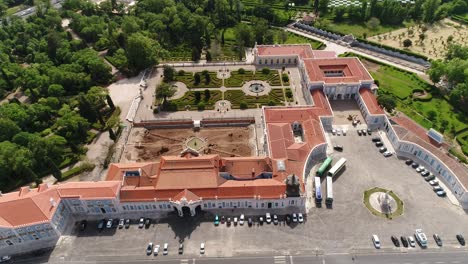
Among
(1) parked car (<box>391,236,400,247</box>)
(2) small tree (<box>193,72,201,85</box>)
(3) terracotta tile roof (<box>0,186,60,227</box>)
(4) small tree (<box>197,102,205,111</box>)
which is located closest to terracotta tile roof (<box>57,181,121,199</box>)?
(3) terracotta tile roof (<box>0,186,60,227</box>)

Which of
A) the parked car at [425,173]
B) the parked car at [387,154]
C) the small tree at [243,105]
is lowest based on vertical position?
the parked car at [425,173]

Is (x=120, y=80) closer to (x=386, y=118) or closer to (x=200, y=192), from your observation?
(x=200, y=192)

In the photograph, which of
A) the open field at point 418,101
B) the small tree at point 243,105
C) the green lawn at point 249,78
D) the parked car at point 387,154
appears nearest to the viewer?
the parked car at point 387,154

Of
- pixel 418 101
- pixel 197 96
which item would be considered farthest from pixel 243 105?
pixel 418 101

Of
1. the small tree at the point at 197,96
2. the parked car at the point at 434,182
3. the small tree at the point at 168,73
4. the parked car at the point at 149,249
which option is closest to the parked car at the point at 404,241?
the parked car at the point at 434,182

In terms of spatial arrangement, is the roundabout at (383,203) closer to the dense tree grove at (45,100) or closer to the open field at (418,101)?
the open field at (418,101)

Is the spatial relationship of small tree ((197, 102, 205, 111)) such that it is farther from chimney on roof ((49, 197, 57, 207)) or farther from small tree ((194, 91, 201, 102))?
chimney on roof ((49, 197, 57, 207))

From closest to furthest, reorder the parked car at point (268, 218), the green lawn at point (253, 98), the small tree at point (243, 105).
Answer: the parked car at point (268, 218) → the small tree at point (243, 105) → the green lawn at point (253, 98)
